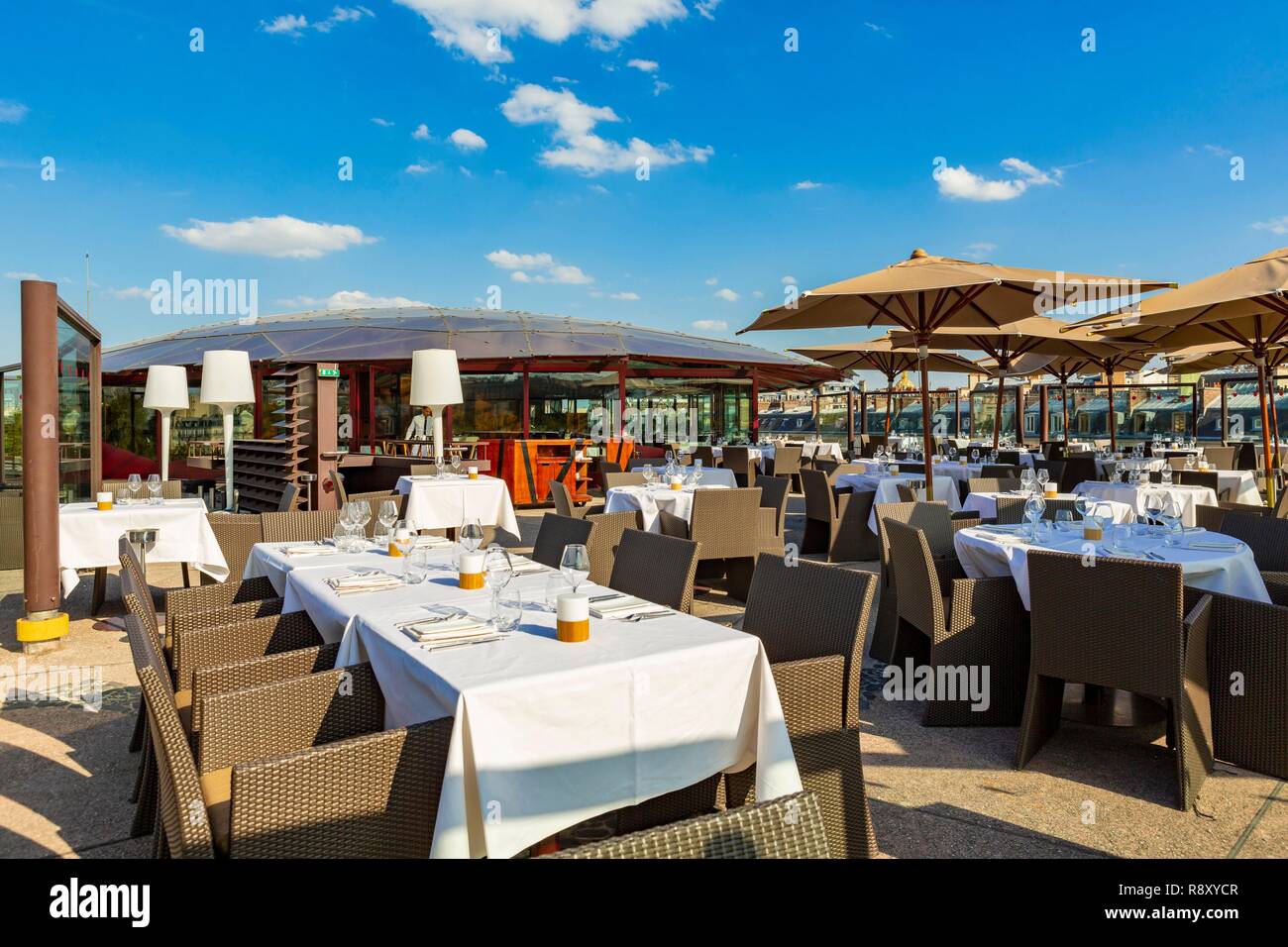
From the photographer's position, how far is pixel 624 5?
8.16 meters

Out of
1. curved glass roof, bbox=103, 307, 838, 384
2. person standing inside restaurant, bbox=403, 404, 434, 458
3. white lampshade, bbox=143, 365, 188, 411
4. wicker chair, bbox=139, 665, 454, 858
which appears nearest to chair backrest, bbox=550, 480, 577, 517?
wicker chair, bbox=139, 665, 454, 858

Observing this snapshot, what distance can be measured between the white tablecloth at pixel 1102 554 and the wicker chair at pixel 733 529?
2.06 meters

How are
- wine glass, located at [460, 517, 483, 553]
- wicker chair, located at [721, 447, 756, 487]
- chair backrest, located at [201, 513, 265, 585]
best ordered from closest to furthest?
wine glass, located at [460, 517, 483, 553]
chair backrest, located at [201, 513, 265, 585]
wicker chair, located at [721, 447, 756, 487]

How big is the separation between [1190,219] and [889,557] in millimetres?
9111

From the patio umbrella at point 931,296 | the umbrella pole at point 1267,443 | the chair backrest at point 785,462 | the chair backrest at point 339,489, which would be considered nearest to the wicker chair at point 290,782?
the patio umbrella at point 931,296

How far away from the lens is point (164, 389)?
9062mm

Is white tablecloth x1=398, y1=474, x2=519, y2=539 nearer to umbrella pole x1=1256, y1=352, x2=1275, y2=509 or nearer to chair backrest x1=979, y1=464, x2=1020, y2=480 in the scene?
chair backrest x1=979, y1=464, x2=1020, y2=480

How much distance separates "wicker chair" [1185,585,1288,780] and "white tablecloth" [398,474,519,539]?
6.73 m

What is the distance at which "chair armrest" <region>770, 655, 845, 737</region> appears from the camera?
7.75ft

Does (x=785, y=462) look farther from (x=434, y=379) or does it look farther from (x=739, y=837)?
(x=739, y=837)

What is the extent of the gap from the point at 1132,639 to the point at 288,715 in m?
2.91

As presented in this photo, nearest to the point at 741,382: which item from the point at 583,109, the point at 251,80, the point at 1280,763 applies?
the point at 583,109

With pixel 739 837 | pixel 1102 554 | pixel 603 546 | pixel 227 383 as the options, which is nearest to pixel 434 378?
pixel 227 383

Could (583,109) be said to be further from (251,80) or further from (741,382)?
(741,382)
